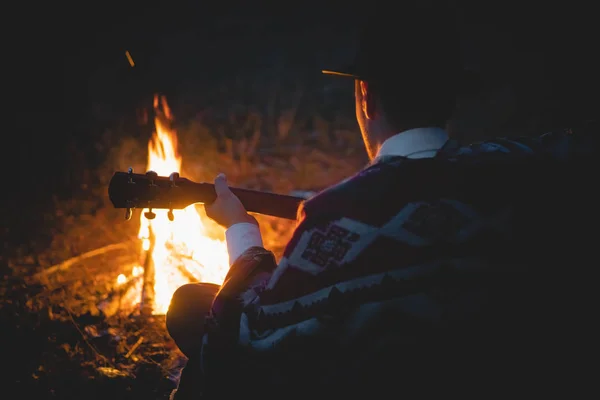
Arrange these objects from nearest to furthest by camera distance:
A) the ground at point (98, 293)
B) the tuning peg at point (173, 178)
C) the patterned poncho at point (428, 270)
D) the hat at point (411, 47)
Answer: the patterned poncho at point (428, 270), the hat at point (411, 47), the tuning peg at point (173, 178), the ground at point (98, 293)

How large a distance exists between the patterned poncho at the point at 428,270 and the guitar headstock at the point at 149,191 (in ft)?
3.06

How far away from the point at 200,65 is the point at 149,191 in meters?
4.64

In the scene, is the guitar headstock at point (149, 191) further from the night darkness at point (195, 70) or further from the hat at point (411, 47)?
the night darkness at point (195, 70)

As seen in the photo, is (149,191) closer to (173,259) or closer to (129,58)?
(173,259)

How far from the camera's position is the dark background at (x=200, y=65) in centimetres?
501

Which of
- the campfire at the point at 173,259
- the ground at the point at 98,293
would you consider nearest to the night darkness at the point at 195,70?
the ground at the point at 98,293

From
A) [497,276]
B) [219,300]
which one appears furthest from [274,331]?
[497,276]

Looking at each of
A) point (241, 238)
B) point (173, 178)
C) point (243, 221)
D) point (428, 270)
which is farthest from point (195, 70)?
point (428, 270)

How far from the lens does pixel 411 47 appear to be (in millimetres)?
1556

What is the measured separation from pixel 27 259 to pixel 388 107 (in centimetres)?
437

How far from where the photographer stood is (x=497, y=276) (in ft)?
4.19

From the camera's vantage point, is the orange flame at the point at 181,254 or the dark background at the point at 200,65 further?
the dark background at the point at 200,65

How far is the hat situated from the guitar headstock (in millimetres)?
1012

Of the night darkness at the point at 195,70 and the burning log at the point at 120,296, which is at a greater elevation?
the night darkness at the point at 195,70
